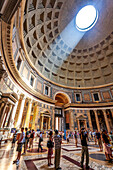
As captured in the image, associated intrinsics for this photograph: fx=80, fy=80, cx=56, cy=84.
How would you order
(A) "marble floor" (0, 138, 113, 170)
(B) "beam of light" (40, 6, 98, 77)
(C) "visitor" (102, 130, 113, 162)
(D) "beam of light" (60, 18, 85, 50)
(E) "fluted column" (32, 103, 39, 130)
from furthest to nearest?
(D) "beam of light" (60, 18, 85, 50), (B) "beam of light" (40, 6, 98, 77), (E) "fluted column" (32, 103, 39, 130), (C) "visitor" (102, 130, 113, 162), (A) "marble floor" (0, 138, 113, 170)

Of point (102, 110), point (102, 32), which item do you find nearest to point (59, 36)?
point (102, 32)

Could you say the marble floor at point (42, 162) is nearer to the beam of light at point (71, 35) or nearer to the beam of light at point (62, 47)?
the beam of light at point (62, 47)

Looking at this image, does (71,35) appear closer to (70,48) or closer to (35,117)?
(70,48)

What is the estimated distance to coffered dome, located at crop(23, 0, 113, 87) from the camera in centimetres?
1541

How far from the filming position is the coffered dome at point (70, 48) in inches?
607

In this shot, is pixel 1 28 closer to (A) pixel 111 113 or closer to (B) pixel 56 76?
(B) pixel 56 76

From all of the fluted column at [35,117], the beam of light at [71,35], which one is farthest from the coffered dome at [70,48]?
the fluted column at [35,117]

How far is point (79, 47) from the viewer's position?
22953 mm

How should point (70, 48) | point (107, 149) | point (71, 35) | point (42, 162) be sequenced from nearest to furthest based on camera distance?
point (42, 162) → point (107, 149) → point (71, 35) → point (70, 48)

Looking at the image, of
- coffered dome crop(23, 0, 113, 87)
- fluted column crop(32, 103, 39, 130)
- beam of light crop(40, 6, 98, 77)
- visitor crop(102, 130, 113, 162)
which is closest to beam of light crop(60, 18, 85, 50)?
beam of light crop(40, 6, 98, 77)

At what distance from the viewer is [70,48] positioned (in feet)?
74.3

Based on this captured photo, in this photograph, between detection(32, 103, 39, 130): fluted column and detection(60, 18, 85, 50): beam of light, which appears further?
detection(60, 18, 85, 50): beam of light

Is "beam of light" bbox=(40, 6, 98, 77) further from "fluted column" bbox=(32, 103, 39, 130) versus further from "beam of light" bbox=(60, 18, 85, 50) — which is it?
"fluted column" bbox=(32, 103, 39, 130)

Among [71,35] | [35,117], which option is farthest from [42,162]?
[71,35]
